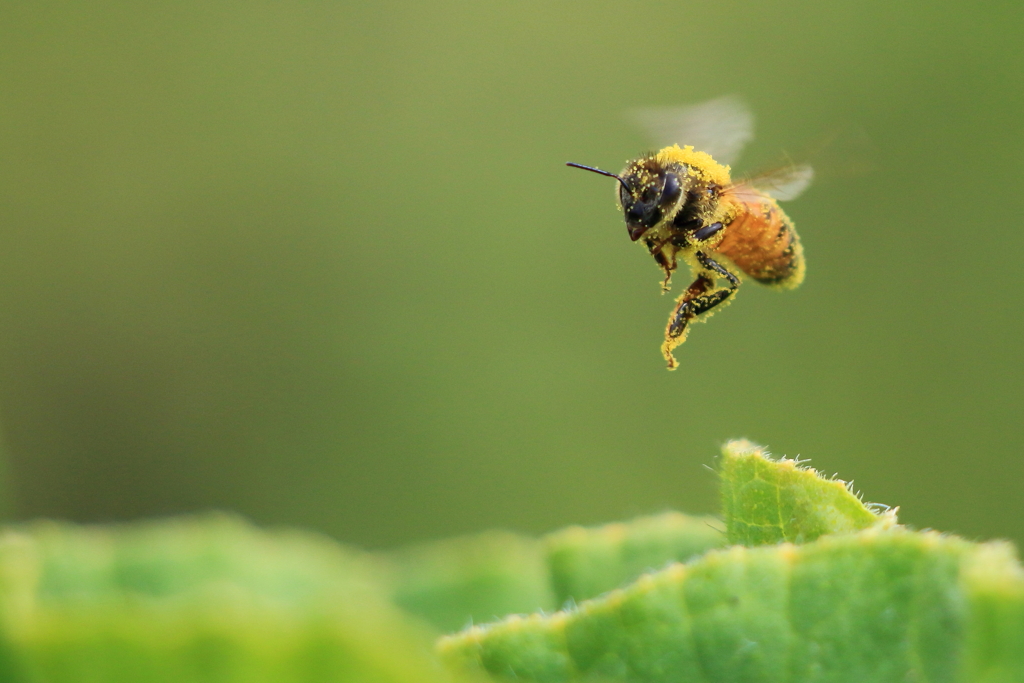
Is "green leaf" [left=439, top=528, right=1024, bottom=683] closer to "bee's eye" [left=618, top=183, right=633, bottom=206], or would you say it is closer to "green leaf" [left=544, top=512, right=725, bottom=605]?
"green leaf" [left=544, top=512, right=725, bottom=605]

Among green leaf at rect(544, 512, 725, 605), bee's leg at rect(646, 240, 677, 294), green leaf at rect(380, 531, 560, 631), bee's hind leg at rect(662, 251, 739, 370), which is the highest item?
bee's leg at rect(646, 240, 677, 294)

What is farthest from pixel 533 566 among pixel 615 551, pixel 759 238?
pixel 759 238

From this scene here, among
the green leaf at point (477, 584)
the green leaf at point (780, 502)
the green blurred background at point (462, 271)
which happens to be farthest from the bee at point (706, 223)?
the green blurred background at point (462, 271)

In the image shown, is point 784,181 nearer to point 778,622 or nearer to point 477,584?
point 477,584

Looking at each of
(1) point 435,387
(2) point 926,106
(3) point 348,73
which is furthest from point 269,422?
(2) point 926,106

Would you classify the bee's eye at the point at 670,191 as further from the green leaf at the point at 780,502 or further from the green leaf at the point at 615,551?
the green leaf at the point at 780,502

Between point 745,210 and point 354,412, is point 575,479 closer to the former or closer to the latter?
point 354,412

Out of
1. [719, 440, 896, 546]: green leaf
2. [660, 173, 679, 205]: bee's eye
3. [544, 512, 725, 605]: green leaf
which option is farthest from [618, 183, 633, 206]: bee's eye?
[719, 440, 896, 546]: green leaf
